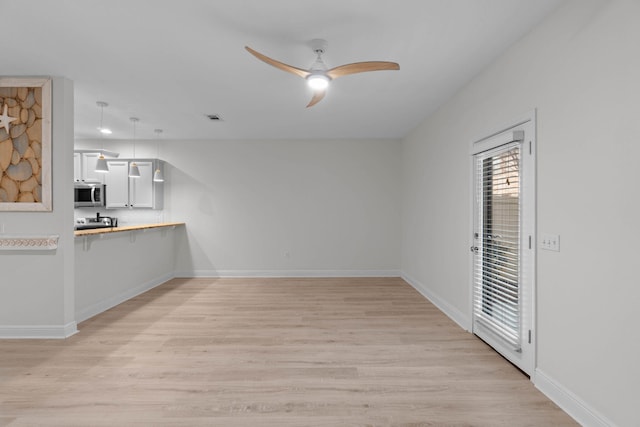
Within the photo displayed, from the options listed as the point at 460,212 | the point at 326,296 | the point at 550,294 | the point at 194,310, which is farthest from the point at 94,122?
the point at 550,294

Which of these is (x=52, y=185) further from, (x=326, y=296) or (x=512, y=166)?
(x=512, y=166)

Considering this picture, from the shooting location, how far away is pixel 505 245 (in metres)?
2.85

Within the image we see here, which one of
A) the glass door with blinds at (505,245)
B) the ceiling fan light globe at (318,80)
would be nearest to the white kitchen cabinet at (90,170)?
the ceiling fan light globe at (318,80)

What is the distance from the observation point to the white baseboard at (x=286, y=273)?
6277mm

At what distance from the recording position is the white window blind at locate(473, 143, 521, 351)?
106 inches

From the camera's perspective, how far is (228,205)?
6320 millimetres

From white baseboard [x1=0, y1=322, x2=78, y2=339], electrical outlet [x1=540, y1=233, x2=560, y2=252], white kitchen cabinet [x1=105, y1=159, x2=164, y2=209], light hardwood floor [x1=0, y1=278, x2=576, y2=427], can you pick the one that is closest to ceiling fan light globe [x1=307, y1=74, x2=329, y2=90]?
electrical outlet [x1=540, y1=233, x2=560, y2=252]

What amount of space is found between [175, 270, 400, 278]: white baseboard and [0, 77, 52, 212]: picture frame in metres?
3.19

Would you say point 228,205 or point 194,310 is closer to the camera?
point 194,310

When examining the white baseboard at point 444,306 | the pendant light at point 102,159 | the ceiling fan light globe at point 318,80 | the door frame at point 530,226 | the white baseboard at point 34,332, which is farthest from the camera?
the pendant light at point 102,159

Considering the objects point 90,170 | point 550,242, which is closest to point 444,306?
point 550,242

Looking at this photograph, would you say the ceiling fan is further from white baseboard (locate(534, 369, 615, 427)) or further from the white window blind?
white baseboard (locate(534, 369, 615, 427))

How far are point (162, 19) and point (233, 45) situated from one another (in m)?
0.55

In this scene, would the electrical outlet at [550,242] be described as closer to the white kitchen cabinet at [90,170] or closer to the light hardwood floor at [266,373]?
the light hardwood floor at [266,373]
